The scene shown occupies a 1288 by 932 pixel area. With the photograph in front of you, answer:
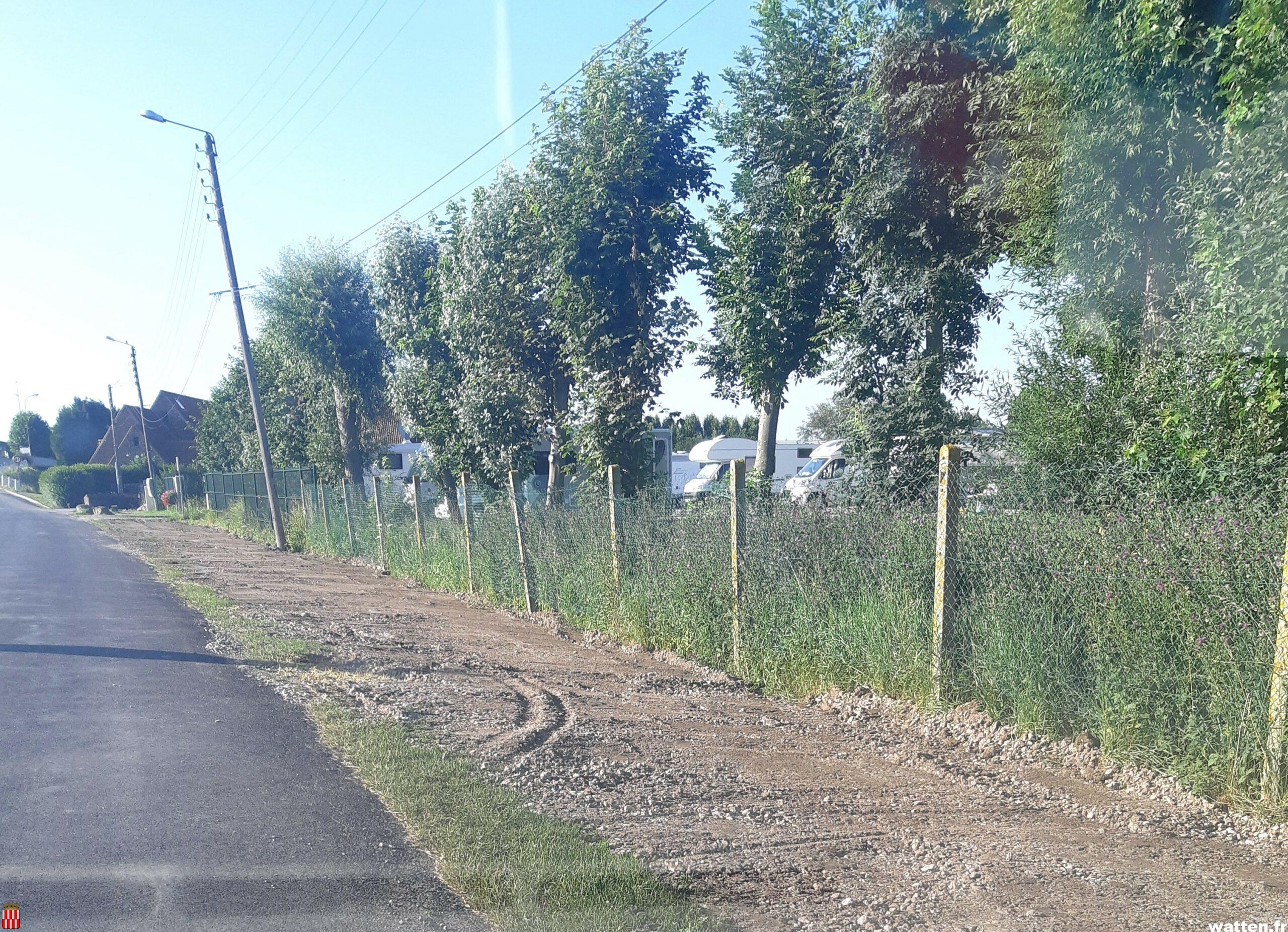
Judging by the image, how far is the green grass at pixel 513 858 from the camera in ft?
13.2

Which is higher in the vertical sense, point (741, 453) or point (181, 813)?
point (181, 813)

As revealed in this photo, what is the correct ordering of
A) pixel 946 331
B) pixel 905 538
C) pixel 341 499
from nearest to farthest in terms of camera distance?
1. pixel 905 538
2. pixel 946 331
3. pixel 341 499

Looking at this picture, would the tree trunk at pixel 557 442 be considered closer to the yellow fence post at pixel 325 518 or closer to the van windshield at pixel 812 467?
the yellow fence post at pixel 325 518

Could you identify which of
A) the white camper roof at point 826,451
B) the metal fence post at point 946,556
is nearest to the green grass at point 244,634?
the metal fence post at point 946,556

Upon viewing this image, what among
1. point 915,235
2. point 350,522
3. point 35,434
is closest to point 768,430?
point 915,235

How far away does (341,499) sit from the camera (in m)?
23.4

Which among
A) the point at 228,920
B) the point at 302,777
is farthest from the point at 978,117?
the point at 228,920

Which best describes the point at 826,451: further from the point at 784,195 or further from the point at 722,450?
the point at 784,195

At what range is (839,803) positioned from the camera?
5.54 meters

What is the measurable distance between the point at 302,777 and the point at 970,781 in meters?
3.95

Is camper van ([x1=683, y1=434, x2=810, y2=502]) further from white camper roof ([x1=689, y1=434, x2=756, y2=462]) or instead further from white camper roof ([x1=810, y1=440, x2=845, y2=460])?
white camper roof ([x1=810, y1=440, x2=845, y2=460])

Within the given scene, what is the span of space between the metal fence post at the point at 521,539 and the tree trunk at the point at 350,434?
49.0 feet

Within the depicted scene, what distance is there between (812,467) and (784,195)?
614 inches

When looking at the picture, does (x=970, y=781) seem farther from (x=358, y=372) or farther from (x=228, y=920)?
(x=358, y=372)
